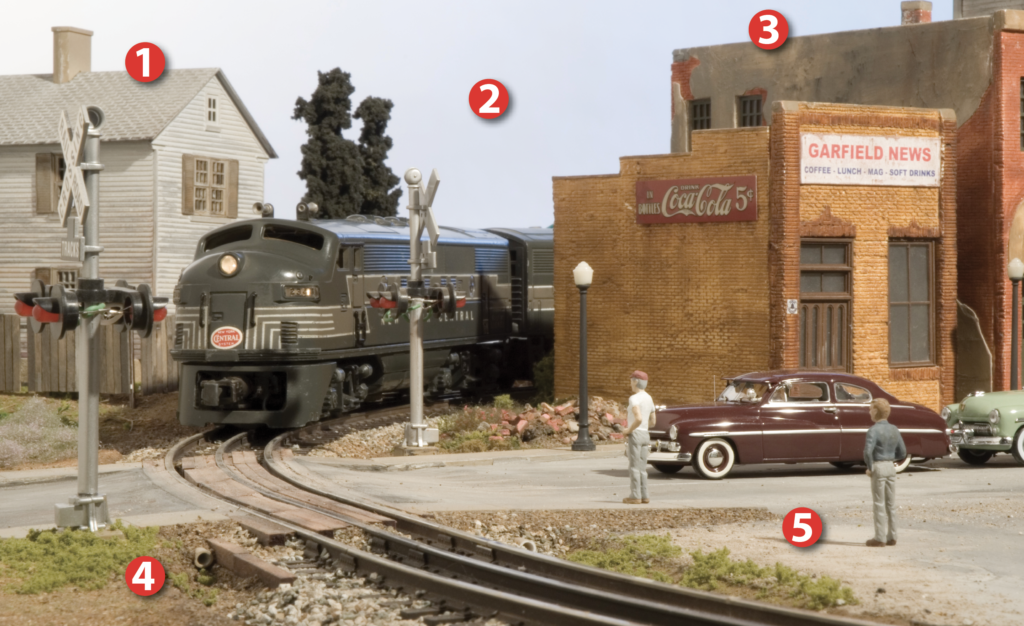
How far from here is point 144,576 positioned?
1127 cm

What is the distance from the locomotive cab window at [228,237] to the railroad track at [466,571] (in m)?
6.17

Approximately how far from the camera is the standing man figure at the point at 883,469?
492 inches

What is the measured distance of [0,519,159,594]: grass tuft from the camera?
36.7 feet

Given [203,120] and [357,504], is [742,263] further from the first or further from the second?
[203,120]

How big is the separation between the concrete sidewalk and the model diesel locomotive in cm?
184

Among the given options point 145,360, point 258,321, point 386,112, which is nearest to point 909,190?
→ point 258,321

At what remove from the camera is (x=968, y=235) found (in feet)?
90.4

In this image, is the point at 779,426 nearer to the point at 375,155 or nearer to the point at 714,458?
the point at 714,458

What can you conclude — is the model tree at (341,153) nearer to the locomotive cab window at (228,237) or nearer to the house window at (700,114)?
the house window at (700,114)

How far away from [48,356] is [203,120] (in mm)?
9106

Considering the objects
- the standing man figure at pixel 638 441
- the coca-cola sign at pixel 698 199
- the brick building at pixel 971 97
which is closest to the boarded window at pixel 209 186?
the coca-cola sign at pixel 698 199

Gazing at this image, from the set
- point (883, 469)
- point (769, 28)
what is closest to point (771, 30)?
point (769, 28)

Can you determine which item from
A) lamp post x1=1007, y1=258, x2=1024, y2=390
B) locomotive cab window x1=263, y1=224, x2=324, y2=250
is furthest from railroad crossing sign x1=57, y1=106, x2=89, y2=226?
lamp post x1=1007, y1=258, x2=1024, y2=390

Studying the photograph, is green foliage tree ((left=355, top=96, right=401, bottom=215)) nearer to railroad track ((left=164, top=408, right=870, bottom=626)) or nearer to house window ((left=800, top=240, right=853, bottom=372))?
house window ((left=800, top=240, right=853, bottom=372))
